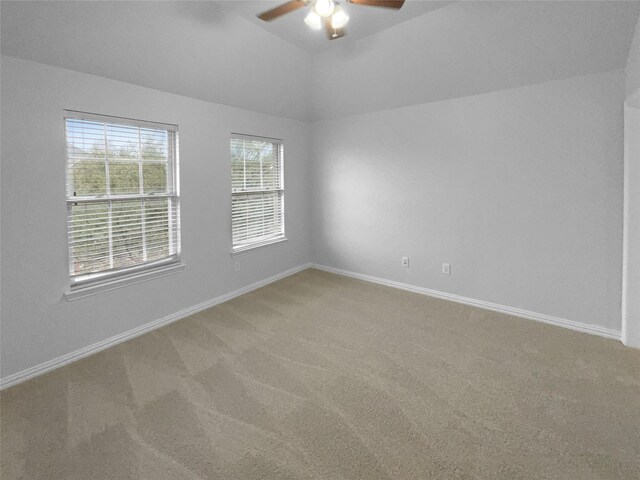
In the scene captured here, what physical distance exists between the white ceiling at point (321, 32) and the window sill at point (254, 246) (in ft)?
8.10

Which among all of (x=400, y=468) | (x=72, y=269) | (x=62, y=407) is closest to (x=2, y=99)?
(x=72, y=269)

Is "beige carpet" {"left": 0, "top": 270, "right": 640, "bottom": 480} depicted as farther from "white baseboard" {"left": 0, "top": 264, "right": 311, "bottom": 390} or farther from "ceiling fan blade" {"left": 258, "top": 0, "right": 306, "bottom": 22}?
"ceiling fan blade" {"left": 258, "top": 0, "right": 306, "bottom": 22}

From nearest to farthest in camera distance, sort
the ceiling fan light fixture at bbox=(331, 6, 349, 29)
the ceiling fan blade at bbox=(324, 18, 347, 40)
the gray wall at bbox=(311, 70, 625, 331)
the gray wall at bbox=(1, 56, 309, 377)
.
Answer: the ceiling fan light fixture at bbox=(331, 6, 349, 29) < the ceiling fan blade at bbox=(324, 18, 347, 40) < the gray wall at bbox=(1, 56, 309, 377) < the gray wall at bbox=(311, 70, 625, 331)

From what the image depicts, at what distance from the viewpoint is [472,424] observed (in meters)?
1.98

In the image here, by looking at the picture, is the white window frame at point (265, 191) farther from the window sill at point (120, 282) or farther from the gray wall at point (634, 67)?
the gray wall at point (634, 67)

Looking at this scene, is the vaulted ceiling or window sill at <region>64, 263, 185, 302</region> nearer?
the vaulted ceiling

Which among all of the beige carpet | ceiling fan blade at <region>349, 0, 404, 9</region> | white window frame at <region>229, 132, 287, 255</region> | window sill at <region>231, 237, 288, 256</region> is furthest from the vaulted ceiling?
the beige carpet

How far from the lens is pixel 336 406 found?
7.08 ft

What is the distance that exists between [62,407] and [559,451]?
3070 mm

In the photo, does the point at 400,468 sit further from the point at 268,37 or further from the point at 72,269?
the point at 268,37

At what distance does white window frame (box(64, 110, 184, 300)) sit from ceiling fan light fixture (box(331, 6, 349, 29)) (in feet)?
6.64

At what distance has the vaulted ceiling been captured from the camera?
240cm

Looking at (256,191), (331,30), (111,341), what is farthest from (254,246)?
(331,30)

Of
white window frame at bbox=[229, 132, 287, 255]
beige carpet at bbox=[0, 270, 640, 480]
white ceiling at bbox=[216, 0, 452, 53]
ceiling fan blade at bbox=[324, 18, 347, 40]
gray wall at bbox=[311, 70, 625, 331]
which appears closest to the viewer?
beige carpet at bbox=[0, 270, 640, 480]
